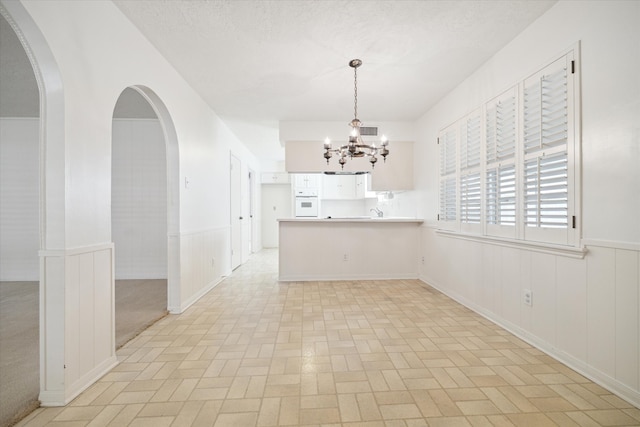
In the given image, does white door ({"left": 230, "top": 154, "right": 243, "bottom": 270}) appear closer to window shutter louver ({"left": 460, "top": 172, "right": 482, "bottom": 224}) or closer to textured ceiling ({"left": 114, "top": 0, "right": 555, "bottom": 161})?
textured ceiling ({"left": 114, "top": 0, "right": 555, "bottom": 161})

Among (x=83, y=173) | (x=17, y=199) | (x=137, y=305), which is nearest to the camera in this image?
(x=83, y=173)

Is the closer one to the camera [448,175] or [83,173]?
[83,173]

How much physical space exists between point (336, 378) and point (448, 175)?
290 cm

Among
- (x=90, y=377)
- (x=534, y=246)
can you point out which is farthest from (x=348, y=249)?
(x=90, y=377)

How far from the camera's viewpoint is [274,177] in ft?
27.8

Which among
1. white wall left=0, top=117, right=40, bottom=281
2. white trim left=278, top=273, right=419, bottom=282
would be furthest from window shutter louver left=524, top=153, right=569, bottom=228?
white wall left=0, top=117, right=40, bottom=281

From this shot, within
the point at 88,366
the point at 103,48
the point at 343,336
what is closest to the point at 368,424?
the point at 343,336

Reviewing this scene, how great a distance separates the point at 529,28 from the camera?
2.35 m

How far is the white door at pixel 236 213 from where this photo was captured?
17.6 ft

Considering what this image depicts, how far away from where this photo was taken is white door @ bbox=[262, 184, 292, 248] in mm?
8734

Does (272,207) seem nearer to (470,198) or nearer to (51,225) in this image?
(470,198)

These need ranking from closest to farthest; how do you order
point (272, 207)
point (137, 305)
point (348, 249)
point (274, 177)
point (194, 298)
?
point (137, 305), point (194, 298), point (348, 249), point (274, 177), point (272, 207)

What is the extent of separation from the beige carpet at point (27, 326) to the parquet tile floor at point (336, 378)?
165mm

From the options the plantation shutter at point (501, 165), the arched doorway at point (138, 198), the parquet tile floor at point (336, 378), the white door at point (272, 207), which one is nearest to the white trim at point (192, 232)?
the parquet tile floor at point (336, 378)
